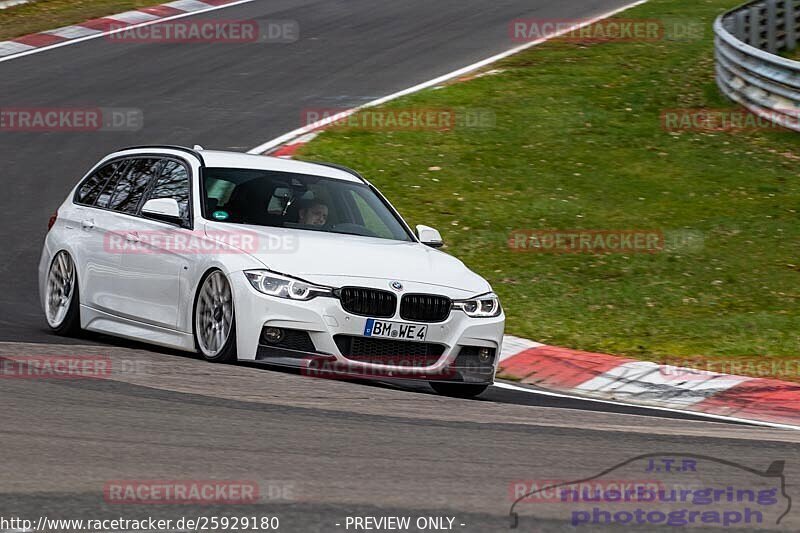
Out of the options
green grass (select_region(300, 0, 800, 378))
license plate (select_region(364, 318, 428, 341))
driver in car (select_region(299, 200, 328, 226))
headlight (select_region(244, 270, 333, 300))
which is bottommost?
green grass (select_region(300, 0, 800, 378))

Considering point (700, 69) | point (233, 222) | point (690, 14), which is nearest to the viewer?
point (233, 222)

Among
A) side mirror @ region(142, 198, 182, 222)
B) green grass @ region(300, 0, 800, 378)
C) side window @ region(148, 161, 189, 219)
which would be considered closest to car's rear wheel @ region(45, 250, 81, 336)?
side window @ region(148, 161, 189, 219)

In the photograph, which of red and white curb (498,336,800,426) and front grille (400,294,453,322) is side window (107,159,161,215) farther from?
red and white curb (498,336,800,426)

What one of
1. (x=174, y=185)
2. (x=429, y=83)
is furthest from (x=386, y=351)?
(x=429, y=83)

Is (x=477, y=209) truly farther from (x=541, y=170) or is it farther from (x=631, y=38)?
(x=631, y=38)

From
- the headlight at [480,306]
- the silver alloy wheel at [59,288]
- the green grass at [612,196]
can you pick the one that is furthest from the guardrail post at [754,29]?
the silver alloy wheel at [59,288]

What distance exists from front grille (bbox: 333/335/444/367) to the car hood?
0.36 meters

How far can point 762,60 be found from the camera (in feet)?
64.0

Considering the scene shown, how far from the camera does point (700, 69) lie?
23156 mm

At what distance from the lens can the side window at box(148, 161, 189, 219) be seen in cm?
952

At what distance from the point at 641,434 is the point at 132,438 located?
8.55 ft

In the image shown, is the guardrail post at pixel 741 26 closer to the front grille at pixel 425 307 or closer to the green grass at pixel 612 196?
the green grass at pixel 612 196

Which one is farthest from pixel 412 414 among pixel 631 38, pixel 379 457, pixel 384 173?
pixel 631 38

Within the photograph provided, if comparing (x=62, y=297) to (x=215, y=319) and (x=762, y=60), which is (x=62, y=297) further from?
(x=762, y=60)
